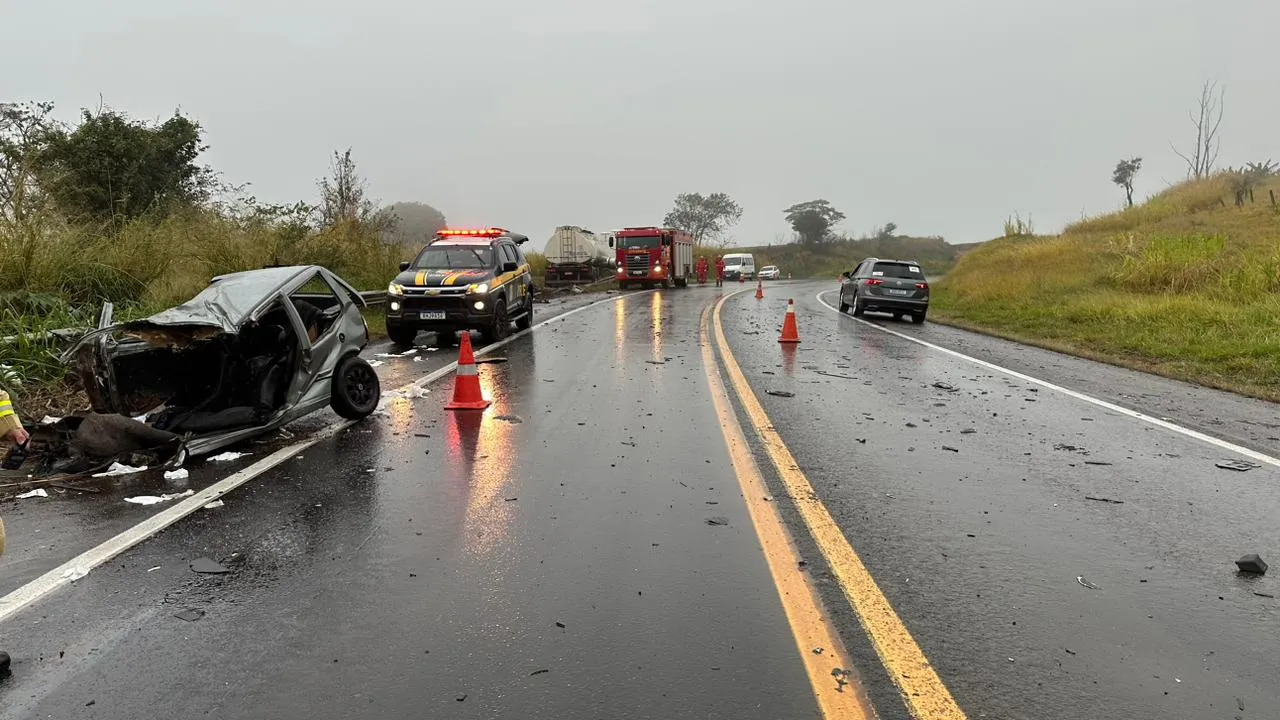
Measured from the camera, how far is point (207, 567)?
387 centimetres

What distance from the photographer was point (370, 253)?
21266 mm

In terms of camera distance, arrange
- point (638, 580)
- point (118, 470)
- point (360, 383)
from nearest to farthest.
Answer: point (638, 580)
point (118, 470)
point (360, 383)

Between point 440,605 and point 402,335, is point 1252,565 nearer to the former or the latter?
point 440,605

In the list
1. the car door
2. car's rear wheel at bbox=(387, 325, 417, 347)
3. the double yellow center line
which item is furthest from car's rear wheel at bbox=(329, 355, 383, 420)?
car's rear wheel at bbox=(387, 325, 417, 347)

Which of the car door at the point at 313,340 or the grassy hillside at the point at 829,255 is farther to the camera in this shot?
the grassy hillside at the point at 829,255

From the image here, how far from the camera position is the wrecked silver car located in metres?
5.79

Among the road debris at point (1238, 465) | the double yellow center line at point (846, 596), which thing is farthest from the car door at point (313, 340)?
the road debris at point (1238, 465)

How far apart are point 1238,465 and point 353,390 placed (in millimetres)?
7560

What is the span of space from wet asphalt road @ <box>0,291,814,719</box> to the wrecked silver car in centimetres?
96

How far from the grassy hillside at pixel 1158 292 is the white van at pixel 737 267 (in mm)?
21353

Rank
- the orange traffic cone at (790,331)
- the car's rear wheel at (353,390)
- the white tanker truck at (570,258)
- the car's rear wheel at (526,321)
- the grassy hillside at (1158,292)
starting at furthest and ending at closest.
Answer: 1. the white tanker truck at (570,258)
2. the car's rear wheel at (526,321)
3. the orange traffic cone at (790,331)
4. the grassy hillside at (1158,292)
5. the car's rear wheel at (353,390)

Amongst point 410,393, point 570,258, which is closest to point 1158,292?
point 410,393

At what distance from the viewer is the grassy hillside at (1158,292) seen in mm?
12477

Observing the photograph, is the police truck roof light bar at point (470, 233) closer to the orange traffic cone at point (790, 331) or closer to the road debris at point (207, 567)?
the orange traffic cone at point (790, 331)
